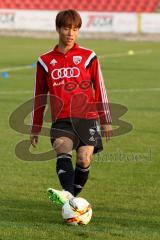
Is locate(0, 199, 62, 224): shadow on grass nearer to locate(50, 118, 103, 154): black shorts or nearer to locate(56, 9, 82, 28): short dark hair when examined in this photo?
locate(50, 118, 103, 154): black shorts

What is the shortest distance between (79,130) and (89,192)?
139 cm

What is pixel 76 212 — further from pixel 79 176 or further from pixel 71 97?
pixel 71 97

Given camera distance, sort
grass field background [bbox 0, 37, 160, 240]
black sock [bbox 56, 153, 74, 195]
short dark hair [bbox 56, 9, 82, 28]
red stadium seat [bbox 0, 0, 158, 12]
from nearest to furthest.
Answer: grass field background [bbox 0, 37, 160, 240] < short dark hair [bbox 56, 9, 82, 28] < black sock [bbox 56, 153, 74, 195] < red stadium seat [bbox 0, 0, 158, 12]

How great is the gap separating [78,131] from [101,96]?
1.33 ft

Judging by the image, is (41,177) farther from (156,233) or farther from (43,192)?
(156,233)

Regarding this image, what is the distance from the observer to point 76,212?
22.5 ft

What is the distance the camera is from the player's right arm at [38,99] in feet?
24.2

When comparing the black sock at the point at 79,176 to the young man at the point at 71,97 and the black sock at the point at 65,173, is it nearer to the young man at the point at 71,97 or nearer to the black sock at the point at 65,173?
the young man at the point at 71,97

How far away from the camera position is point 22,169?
32.3ft

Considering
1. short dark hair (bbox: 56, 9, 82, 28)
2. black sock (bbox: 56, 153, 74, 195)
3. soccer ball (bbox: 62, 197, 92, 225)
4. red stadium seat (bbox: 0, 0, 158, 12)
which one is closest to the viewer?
soccer ball (bbox: 62, 197, 92, 225)

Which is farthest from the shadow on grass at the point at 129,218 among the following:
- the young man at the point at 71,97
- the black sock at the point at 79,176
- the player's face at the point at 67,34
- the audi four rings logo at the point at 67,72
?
the player's face at the point at 67,34

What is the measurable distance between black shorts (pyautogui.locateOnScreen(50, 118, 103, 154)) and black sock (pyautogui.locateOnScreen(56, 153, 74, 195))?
0.60ft

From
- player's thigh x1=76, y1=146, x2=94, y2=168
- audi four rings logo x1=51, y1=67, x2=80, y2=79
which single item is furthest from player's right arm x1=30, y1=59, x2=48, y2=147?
player's thigh x1=76, y1=146, x2=94, y2=168

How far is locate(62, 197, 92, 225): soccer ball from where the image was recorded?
689 cm
